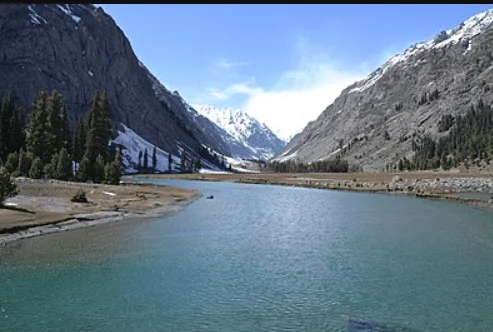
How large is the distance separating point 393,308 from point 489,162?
555ft

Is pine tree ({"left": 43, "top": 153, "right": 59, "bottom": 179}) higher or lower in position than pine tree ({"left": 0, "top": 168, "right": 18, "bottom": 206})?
higher

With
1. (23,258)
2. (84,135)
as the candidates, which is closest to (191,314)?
(23,258)

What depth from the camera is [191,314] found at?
21.6 meters

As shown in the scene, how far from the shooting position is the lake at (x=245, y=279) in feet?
68.8

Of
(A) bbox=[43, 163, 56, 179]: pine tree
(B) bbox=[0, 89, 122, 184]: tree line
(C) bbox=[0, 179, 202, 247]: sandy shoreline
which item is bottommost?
(C) bbox=[0, 179, 202, 247]: sandy shoreline

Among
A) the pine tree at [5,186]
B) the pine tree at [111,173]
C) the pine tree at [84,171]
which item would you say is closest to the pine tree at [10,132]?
the pine tree at [84,171]

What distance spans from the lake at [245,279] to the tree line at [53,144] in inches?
1641

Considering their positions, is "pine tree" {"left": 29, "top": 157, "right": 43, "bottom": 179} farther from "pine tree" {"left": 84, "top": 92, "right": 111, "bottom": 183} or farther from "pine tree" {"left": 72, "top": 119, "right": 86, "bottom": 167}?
"pine tree" {"left": 72, "top": 119, "right": 86, "bottom": 167}

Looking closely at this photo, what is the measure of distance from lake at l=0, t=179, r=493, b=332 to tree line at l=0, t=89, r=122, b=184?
4167 cm

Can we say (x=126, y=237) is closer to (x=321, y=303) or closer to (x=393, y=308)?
(x=321, y=303)

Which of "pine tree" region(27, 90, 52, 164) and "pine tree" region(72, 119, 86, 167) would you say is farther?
"pine tree" region(72, 119, 86, 167)

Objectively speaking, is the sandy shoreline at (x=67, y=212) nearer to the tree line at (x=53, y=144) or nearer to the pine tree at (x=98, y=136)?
the tree line at (x=53, y=144)

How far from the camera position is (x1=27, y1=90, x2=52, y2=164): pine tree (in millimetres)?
87750

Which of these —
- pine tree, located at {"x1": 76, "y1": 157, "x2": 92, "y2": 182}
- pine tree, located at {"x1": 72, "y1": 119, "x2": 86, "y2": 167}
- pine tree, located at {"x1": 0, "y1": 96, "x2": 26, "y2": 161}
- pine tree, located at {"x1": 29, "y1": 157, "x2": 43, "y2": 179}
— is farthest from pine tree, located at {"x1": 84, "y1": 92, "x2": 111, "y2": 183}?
pine tree, located at {"x1": 0, "y1": 96, "x2": 26, "y2": 161}
